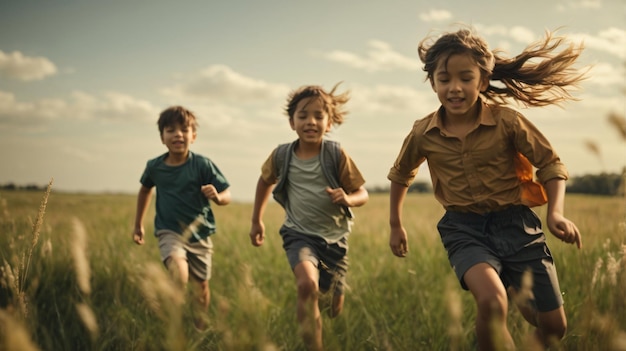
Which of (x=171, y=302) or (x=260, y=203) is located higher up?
(x=260, y=203)

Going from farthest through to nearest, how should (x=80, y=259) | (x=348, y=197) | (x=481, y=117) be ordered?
(x=348, y=197) < (x=481, y=117) < (x=80, y=259)

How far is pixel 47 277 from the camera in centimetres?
484

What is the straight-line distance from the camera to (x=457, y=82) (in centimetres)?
299

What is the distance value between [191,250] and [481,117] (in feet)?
8.89

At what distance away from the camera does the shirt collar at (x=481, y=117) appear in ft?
10.1

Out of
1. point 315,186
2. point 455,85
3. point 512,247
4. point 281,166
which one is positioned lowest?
point 512,247

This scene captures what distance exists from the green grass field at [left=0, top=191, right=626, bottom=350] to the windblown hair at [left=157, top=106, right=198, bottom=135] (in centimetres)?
120

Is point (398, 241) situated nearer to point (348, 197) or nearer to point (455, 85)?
point (348, 197)

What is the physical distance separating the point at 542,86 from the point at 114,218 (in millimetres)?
7037

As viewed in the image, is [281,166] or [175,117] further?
[175,117]

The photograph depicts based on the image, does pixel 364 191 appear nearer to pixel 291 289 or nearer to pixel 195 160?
pixel 291 289

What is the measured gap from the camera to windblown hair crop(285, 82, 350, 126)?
13.2 feet

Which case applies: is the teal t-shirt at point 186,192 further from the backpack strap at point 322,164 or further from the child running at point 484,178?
the child running at point 484,178

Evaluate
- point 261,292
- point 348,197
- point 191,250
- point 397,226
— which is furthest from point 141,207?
point 397,226
